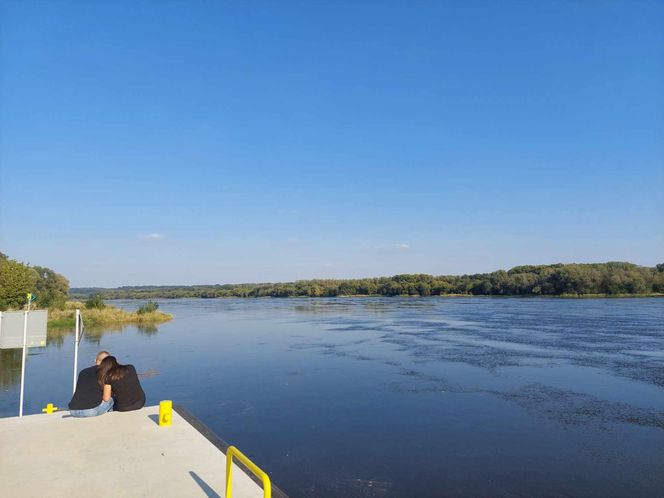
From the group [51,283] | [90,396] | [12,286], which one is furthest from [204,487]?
[51,283]

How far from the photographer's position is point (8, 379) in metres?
15.8

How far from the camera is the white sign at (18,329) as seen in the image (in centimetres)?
865

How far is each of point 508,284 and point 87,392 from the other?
82.4 m

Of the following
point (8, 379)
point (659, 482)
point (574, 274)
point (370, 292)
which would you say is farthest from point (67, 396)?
point (370, 292)

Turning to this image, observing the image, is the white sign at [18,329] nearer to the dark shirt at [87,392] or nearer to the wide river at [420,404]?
the dark shirt at [87,392]

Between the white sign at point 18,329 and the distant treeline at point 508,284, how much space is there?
45.7 meters

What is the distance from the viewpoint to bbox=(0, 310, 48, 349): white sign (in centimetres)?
865

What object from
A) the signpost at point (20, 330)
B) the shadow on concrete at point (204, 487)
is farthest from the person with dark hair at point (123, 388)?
the shadow on concrete at point (204, 487)

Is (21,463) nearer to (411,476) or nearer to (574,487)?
(411,476)

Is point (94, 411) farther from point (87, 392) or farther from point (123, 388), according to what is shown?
point (123, 388)

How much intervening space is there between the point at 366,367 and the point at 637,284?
68.3 m

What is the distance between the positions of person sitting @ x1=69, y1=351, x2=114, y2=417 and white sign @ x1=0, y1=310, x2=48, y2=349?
147 centimetres

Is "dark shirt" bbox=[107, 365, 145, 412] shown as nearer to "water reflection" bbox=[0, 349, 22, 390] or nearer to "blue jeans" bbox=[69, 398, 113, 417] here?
"blue jeans" bbox=[69, 398, 113, 417]

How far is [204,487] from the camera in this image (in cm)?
521
